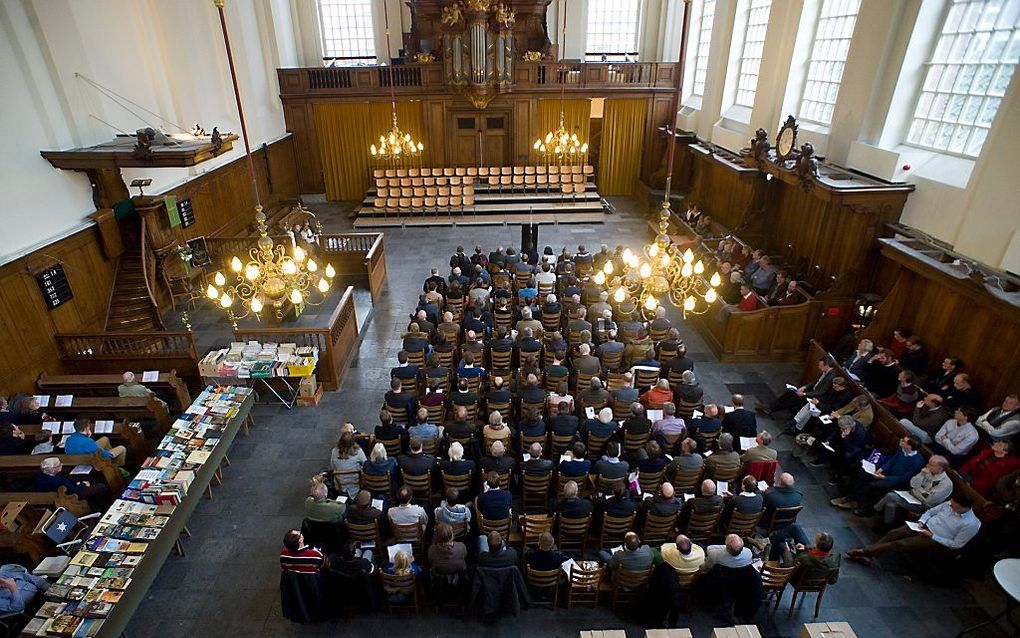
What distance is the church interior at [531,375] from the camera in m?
5.82

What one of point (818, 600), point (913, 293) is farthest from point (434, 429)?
point (913, 293)

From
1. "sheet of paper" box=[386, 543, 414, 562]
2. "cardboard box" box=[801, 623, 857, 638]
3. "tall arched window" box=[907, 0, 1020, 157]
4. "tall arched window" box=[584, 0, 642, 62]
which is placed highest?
"tall arched window" box=[584, 0, 642, 62]

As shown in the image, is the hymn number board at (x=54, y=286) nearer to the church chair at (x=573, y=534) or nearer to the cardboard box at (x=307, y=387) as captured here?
the cardboard box at (x=307, y=387)

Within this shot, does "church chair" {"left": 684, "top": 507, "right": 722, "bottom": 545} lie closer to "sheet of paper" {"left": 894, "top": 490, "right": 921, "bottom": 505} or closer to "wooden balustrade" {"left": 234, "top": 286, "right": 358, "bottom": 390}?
"sheet of paper" {"left": 894, "top": 490, "right": 921, "bottom": 505}

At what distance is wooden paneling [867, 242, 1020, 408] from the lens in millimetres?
7500

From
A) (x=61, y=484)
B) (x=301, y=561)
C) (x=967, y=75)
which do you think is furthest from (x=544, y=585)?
(x=967, y=75)

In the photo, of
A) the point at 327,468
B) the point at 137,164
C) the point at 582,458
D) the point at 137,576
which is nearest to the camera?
→ the point at 137,576

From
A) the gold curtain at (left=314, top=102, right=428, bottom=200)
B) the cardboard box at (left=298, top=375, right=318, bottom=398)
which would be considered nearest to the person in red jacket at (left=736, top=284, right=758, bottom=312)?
the cardboard box at (left=298, top=375, right=318, bottom=398)

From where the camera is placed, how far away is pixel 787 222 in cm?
1326

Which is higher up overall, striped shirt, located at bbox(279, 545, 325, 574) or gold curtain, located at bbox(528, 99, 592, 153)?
gold curtain, located at bbox(528, 99, 592, 153)

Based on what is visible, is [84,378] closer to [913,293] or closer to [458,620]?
[458,620]

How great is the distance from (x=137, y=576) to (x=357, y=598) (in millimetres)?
2329

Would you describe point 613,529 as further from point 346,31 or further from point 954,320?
point 346,31

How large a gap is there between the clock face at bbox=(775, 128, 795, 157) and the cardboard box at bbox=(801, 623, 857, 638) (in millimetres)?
9818
